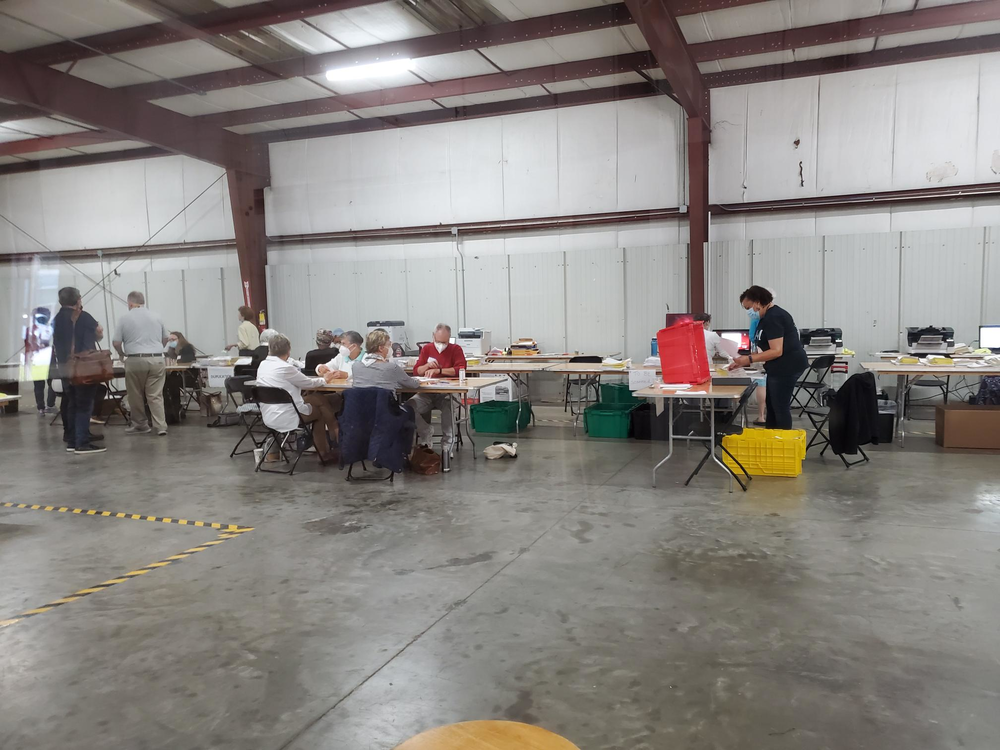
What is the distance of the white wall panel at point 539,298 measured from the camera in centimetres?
957

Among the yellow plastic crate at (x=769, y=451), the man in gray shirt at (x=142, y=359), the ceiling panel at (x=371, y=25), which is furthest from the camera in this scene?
the man in gray shirt at (x=142, y=359)

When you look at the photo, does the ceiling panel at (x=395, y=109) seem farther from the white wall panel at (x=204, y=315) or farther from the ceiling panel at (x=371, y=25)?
the white wall panel at (x=204, y=315)

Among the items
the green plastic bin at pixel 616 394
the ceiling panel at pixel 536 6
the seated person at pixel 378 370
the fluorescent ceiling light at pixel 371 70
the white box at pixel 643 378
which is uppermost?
the ceiling panel at pixel 536 6

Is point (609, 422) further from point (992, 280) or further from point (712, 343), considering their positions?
point (992, 280)

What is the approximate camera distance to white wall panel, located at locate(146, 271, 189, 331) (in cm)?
736

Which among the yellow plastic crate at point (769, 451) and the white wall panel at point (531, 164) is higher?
the white wall panel at point (531, 164)

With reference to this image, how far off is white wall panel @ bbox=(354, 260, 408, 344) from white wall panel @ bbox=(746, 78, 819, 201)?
16.5 feet

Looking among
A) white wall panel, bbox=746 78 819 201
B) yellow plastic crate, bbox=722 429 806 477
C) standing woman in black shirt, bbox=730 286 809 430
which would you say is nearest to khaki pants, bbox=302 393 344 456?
yellow plastic crate, bbox=722 429 806 477

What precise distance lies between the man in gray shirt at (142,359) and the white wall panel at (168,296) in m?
0.13

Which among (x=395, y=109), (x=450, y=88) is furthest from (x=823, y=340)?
(x=395, y=109)

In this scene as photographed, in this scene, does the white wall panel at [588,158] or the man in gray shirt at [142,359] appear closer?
the man in gray shirt at [142,359]

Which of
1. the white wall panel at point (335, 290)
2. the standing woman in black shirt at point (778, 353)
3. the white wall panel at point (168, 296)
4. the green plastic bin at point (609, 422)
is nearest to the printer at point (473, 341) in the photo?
the white wall panel at point (335, 290)

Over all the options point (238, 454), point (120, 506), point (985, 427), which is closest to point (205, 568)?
point (120, 506)

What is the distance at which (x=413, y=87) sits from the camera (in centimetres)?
851
